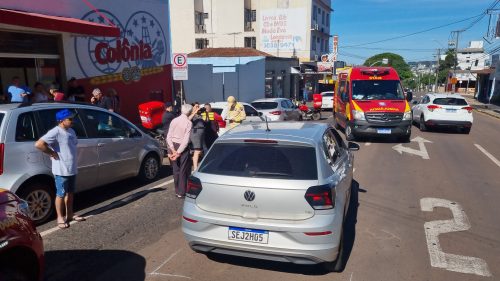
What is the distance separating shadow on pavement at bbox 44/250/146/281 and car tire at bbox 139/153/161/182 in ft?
10.8

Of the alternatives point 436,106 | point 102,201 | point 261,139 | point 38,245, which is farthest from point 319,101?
point 38,245

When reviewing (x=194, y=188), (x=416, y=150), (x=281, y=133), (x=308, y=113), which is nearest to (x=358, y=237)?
(x=281, y=133)

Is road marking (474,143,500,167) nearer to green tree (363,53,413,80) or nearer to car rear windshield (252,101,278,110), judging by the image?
car rear windshield (252,101,278,110)

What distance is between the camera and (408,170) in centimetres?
947

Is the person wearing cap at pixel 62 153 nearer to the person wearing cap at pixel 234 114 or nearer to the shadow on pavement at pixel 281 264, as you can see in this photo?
the shadow on pavement at pixel 281 264

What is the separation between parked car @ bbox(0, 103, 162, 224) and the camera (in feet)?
17.6

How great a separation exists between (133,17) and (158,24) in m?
1.80

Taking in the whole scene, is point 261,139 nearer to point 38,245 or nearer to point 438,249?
point 38,245

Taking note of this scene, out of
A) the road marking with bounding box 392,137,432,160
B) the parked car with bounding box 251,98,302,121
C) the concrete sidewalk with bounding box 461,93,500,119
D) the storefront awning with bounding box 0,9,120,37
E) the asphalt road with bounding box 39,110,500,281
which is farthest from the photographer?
the concrete sidewalk with bounding box 461,93,500,119

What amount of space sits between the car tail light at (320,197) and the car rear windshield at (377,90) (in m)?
10.7

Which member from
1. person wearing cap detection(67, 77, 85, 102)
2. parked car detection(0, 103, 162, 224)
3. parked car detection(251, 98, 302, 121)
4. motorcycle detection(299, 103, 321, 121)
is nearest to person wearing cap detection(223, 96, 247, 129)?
parked car detection(0, 103, 162, 224)

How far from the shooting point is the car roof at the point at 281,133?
437 centimetres

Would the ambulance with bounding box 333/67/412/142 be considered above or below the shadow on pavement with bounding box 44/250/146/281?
above

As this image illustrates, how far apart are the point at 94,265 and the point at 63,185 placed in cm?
150
